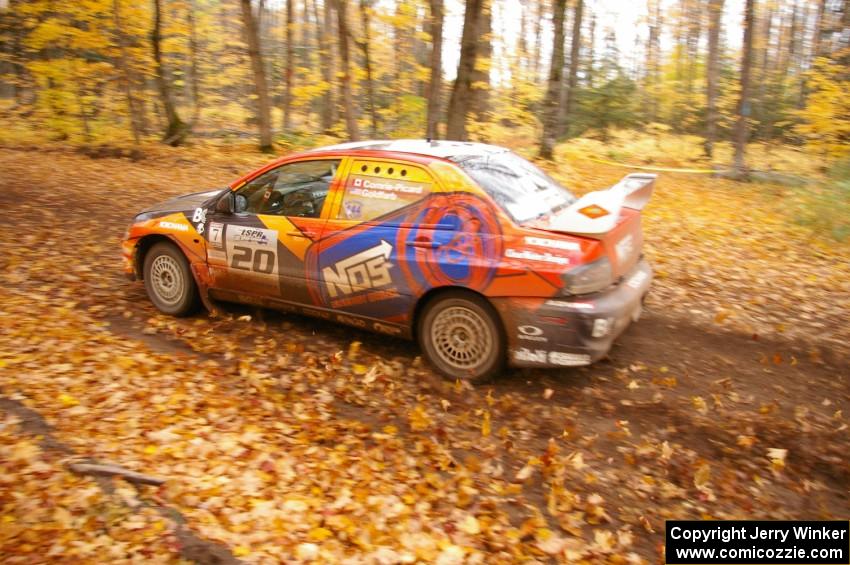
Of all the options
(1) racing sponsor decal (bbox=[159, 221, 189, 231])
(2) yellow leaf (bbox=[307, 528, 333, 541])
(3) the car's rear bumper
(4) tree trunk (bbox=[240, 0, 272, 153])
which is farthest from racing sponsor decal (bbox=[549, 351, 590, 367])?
(4) tree trunk (bbox=[240, 0, 272, 153])

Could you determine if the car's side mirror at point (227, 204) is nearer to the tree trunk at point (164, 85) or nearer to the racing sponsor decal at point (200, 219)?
the racing sponsor decal at point (200, 219)

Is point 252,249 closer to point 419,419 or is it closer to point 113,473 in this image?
point 419,419

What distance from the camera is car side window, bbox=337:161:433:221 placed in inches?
196

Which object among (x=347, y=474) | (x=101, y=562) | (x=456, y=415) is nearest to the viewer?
(x=101, y=562)

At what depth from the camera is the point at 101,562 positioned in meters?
2.90

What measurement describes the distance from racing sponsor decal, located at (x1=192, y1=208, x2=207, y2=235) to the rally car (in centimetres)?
1

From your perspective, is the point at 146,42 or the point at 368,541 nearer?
the point at 368,541

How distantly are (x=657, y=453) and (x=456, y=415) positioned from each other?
1.40 meters

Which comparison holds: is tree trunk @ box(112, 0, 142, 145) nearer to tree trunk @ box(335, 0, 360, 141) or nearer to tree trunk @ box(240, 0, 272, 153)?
tree trunk @ box(240, 0, 272, 153)

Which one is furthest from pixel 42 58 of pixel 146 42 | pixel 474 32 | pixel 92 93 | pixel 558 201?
pixel 558 201

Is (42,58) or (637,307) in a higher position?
(42,58)

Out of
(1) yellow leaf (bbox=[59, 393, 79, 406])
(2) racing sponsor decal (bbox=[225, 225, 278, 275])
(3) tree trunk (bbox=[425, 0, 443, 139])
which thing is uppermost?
(3) tree trunk (bbox=[425, 0, 443, 139])

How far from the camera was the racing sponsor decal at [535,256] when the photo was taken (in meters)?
4.41

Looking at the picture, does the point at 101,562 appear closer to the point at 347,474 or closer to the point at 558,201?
the point at 347,474
